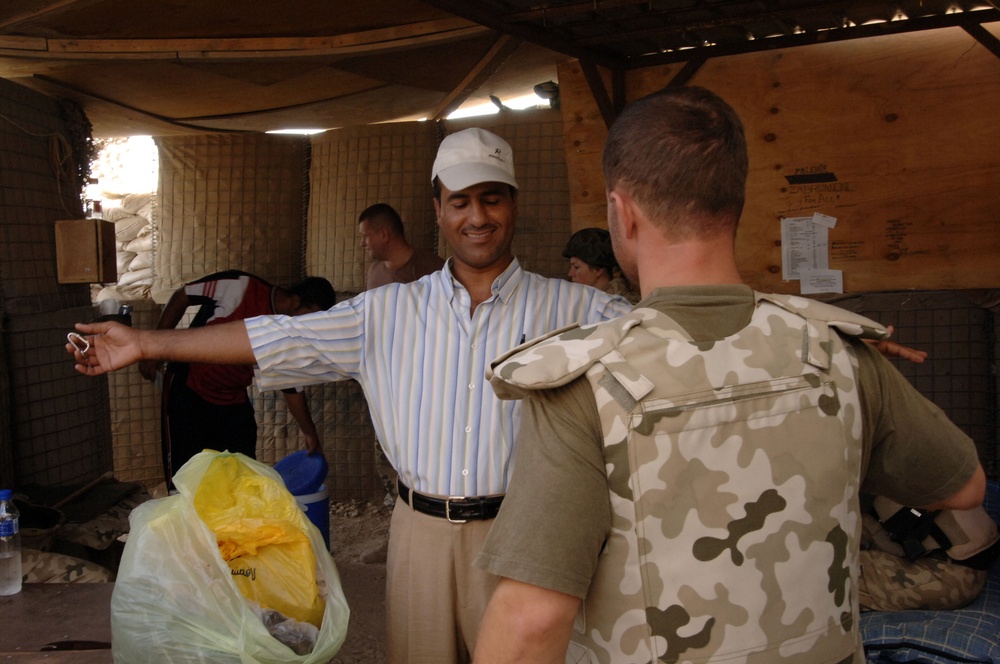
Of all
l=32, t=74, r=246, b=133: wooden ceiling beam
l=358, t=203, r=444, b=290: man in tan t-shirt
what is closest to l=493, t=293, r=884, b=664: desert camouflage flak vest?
l=358, t=203, r=444, b=290: man in tan t-shirt

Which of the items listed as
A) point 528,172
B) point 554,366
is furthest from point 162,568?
point 528,172

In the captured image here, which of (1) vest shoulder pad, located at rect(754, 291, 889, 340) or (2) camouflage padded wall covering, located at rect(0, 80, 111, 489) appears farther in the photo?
(2) camouflage padded wall covering, located at rect(0, 80, 111, 489)

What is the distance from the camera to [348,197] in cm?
531

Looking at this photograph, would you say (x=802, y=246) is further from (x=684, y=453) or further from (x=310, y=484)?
(x=684, y=453)

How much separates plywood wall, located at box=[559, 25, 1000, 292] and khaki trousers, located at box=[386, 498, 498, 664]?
215 cm

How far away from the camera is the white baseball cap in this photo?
6.32 ft

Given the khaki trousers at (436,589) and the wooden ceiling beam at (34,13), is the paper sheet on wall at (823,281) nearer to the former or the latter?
the khaki trousers at (436,589)

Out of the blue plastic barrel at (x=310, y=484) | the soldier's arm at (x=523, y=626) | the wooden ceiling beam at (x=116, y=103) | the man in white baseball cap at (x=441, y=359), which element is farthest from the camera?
the wooden ceiling beam at (x=116, y=103)

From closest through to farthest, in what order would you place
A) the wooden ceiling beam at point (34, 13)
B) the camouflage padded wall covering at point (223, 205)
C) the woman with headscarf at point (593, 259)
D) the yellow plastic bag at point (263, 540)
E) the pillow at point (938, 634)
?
the yellow plastic bag at point (263, 540)
the pillow at point (938, 634)
the wooden ceiling beam at point (34, 13)
the woman with headscarf at point (593, 259)
the camouflage padded wall covering at point (223, 205)

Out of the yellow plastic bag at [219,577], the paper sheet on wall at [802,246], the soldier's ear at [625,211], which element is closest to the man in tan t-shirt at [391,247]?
the paper sheet on wall at [802,246]

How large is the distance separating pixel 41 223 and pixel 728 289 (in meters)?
3.70

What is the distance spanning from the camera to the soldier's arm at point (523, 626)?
101 cm

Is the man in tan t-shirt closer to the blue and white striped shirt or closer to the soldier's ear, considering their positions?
the blue and white striped shirt

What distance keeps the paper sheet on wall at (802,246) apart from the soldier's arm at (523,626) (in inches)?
108
